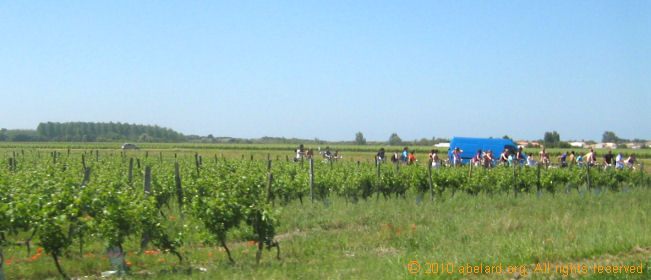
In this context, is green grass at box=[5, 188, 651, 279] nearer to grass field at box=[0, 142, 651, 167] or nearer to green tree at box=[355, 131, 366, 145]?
grass field at box=[0, 142, 651, 167]

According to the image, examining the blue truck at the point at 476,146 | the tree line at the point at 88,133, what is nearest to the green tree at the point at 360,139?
the tree line at the point at 88,133

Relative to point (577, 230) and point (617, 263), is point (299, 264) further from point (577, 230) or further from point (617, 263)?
point (577, 230)

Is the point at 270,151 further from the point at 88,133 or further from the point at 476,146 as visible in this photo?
the point at 88,133

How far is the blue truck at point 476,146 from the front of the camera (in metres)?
34.6

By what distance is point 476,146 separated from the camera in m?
34.8

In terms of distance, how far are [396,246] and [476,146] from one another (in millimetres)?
26194

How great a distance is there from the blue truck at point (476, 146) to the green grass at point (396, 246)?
20.3m

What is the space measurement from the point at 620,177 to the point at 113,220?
21.1 metres

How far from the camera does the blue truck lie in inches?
1362

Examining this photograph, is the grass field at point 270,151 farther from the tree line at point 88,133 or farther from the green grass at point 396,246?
the tree line at point 88,133

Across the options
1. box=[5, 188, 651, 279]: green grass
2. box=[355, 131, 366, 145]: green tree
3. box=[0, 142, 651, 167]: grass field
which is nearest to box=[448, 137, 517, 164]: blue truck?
box=[0, 142, 651, 167]: grass field

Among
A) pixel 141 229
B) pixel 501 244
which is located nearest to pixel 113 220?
pixel 141 229

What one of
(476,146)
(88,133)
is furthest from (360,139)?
(476,146)

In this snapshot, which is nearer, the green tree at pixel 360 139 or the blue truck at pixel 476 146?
the blue truck at pixel 476 146
